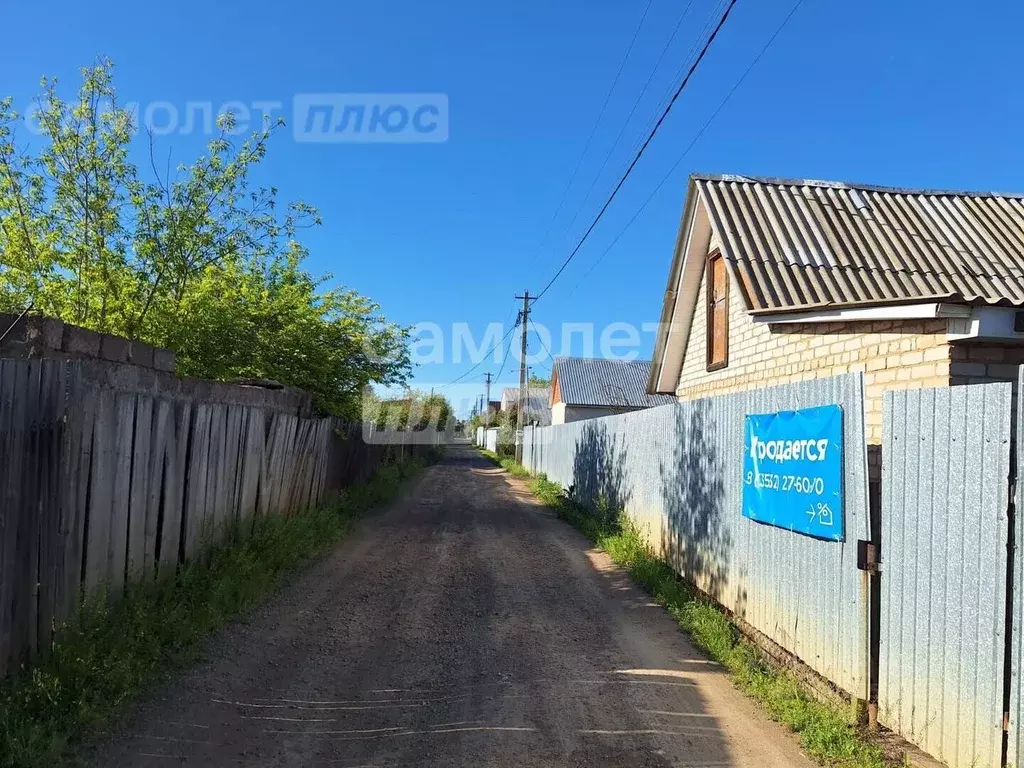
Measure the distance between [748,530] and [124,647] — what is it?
4.63 m

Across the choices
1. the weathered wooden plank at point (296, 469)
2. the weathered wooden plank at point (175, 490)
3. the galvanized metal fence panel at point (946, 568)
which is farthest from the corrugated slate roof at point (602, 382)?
the galvanized metal fence panel at point (946, 568)

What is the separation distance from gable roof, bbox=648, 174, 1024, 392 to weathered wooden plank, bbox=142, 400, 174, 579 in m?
5.68

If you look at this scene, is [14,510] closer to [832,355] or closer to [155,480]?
[155,480]

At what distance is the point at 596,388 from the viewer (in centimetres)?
3647

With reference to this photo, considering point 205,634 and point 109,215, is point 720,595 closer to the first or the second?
point 205,634

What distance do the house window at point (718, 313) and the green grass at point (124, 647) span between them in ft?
21.2

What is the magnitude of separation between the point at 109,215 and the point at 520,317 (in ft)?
80.0

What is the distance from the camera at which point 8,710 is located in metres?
3.34

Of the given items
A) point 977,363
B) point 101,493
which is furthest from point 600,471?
point 101,493

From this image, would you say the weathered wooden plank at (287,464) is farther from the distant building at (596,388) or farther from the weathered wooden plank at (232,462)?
the distant building at (596,388)

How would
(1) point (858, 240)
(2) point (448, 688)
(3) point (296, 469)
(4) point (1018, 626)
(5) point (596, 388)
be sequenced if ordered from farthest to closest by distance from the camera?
(5) point (596, 388), (3) point (296, 469), (1) point (858, 240), (2) point (448, 688), (4) point (1018, 626)

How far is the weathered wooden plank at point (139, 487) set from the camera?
511 centimetres

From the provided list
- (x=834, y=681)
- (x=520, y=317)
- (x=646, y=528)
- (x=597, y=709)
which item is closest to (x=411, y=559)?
(x=646, y=528)

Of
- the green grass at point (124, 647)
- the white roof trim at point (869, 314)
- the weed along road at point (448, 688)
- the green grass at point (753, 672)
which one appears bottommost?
the weed along road at point (448, 688)
